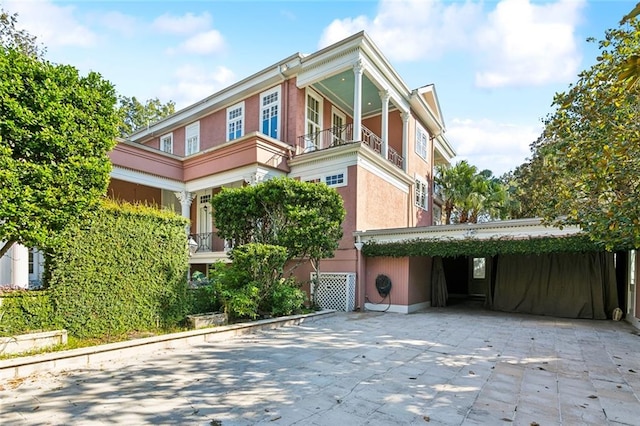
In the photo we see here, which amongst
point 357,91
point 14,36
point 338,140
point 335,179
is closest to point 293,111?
point 338,140

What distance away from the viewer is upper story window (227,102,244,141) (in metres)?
14.4

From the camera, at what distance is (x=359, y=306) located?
1097 cm

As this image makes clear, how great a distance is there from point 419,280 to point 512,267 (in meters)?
3.05

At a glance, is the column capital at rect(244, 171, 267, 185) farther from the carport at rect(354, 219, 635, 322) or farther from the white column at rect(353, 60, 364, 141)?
the carport at rect(354, 219, 635, 322)

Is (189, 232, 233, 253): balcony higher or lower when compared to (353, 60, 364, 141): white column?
lower

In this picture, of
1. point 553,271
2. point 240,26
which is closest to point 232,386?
point 240,26

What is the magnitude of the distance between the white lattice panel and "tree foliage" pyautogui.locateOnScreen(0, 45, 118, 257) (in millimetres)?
7137

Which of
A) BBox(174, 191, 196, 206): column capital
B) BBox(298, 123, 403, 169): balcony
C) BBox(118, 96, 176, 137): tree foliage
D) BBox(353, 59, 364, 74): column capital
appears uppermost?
BBox(118, 96, 176, 137): tree foliage

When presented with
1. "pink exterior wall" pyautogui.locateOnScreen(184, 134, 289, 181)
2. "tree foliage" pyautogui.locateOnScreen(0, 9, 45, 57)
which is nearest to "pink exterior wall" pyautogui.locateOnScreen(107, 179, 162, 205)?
"pink exterior wall" pyautogui.locateOnScreen(184, 134, 289, 181)

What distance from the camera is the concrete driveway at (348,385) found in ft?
10.7

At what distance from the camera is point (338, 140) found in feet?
44.8

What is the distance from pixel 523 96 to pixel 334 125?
824cm

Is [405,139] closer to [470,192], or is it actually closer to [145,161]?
[470,192]

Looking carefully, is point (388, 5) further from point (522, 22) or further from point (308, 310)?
point (308, 310)
